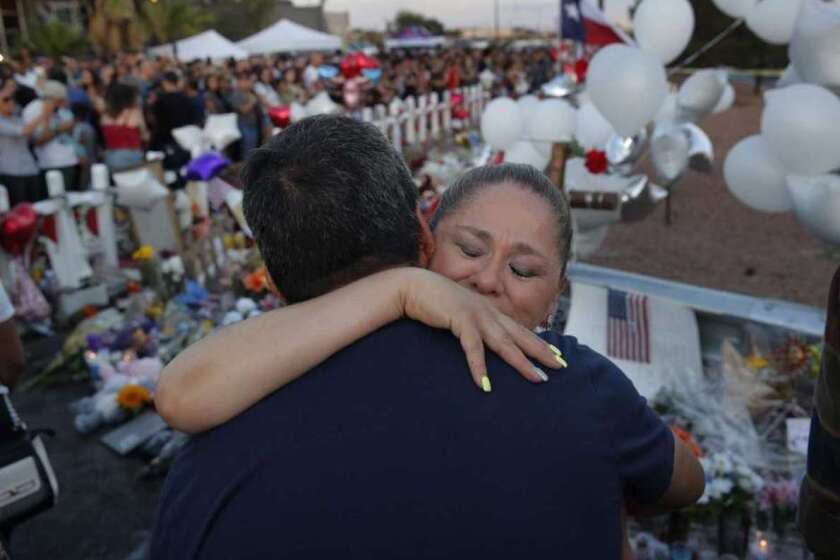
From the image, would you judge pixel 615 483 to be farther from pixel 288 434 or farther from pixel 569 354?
pixel 288 434

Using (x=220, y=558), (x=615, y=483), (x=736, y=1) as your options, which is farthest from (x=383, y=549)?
(x=736, y=1)

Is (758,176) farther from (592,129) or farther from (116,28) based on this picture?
(116,28)

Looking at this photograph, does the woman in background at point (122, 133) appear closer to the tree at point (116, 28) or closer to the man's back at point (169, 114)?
the man's back at point (169, 114)

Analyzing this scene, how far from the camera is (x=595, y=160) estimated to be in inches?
196

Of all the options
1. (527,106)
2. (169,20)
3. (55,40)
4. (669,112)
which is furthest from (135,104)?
(169,20)

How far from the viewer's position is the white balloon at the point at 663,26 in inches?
193

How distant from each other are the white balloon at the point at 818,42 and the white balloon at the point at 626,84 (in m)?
0.97

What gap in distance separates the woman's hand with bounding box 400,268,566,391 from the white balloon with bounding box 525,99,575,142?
4.20 metres

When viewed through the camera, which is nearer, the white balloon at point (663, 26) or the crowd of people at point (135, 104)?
the white balloon at point (663, 26)

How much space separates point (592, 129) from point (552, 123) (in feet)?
1.07

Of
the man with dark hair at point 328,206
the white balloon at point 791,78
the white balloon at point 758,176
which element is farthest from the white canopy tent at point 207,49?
the man with dark hair at point 328,206

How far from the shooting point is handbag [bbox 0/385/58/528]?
2.12m

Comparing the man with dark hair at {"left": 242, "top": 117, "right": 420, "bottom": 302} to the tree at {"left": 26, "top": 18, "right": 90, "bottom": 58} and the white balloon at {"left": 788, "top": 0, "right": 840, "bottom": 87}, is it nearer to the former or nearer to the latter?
the white balloon at {"left": 788, "top": 0, "right": 840, "bottom": 87}

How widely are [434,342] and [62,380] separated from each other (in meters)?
4.12
